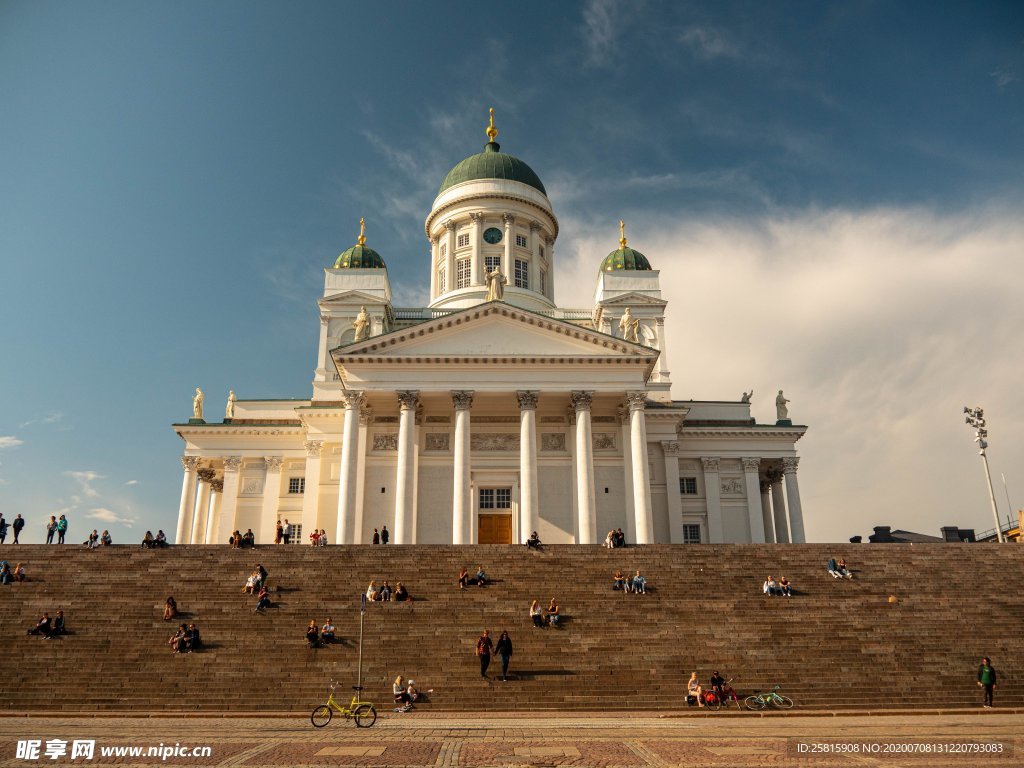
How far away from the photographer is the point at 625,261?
55.3 meters

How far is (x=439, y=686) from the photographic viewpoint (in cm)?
2014

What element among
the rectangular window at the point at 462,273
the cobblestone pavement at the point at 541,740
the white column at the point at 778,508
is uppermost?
the rectangular window at the point at 462,273

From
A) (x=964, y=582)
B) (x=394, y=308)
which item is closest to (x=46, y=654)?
(x=964, y=582)

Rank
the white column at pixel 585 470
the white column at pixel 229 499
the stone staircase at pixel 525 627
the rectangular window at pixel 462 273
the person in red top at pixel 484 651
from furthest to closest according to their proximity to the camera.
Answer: the rectangular window at pixel 462 273 → the white column at pixel 229 499 → the white column at pixel 585 470 → the person in red top at pixel 484 651 → the stone staircase at pixel 525 627

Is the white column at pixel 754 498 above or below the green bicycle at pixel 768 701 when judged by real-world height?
above

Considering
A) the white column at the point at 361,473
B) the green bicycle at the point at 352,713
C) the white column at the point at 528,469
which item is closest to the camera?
the green bicycle at the point at 352,713

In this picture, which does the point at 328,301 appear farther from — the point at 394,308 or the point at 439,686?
the point at 439,686

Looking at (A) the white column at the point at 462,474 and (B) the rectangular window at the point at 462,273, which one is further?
(B) the rectangular window at the point at 462,273

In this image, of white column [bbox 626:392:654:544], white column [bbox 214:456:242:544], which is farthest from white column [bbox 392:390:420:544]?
white column [bbox 214:456:242:544]

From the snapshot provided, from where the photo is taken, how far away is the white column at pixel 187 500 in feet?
153

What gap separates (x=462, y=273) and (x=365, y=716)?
41.2 metres

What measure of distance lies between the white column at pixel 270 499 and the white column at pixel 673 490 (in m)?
21.9

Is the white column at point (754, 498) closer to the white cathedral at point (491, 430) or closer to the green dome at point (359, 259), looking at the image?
the white cathedral at point (491, 430)

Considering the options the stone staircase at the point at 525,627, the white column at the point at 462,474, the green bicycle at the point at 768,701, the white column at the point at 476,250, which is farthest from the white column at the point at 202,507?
the green bicycle at the point at 768,701
